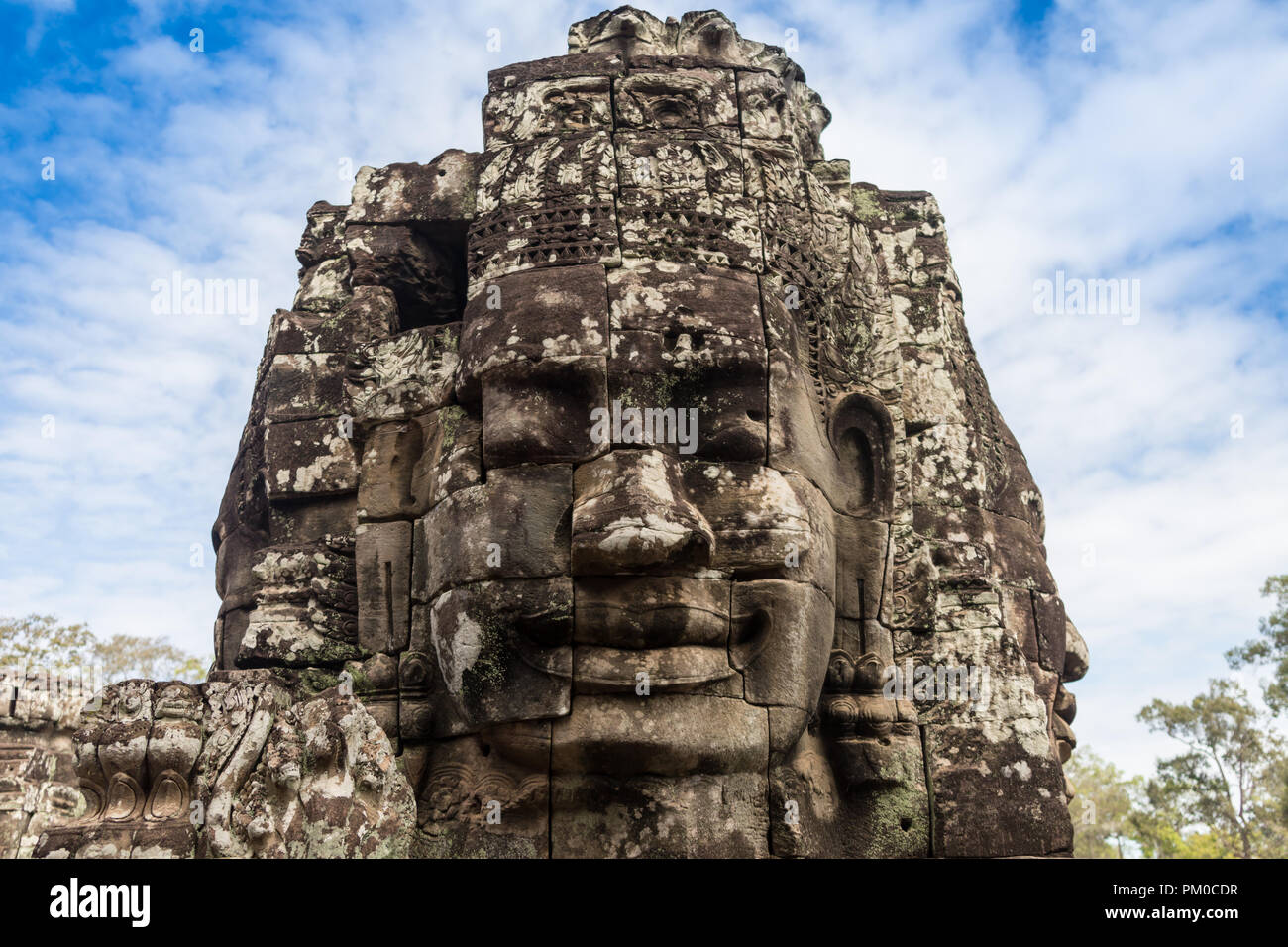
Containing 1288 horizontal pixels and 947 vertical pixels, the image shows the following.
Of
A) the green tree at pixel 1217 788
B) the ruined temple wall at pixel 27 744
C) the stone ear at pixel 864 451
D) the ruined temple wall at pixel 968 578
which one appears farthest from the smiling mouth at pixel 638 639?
the green tree at pixel 1217 788

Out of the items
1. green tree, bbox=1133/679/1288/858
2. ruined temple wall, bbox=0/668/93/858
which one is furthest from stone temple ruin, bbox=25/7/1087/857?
green tree, bbox=1133/679/1288/858

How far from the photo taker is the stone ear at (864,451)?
6.50 m

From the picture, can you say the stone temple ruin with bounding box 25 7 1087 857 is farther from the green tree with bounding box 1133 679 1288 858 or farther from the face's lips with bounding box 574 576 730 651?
the green tree with bounding box 1133 679 1288 858

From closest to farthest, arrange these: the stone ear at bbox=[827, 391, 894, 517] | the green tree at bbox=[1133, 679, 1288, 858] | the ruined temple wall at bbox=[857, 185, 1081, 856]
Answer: the ruined temple wall at bbox=[857, 185, 1081, 856] → the stone ear at bbox=[827, 391, 894, 517] → the green tree at bbox=[1133, 679, 1288, 858]

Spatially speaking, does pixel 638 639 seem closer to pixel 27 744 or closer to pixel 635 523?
pixel 635 523

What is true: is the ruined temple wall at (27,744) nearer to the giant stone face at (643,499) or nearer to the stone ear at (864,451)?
the giant stone face at (643,499)

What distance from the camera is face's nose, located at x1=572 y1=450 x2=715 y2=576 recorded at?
5168mm

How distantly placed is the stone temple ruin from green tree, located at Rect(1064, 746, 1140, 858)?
84.1ft

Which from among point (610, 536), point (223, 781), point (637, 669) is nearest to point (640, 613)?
point (637, 669)

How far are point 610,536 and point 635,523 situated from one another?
0.12 meters

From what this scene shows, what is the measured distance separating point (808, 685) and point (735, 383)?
1.46 metres

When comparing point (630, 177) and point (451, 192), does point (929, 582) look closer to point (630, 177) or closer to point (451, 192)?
point (630, 177)

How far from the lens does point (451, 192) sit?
7.03 meters

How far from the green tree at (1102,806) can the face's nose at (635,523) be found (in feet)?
90.0
